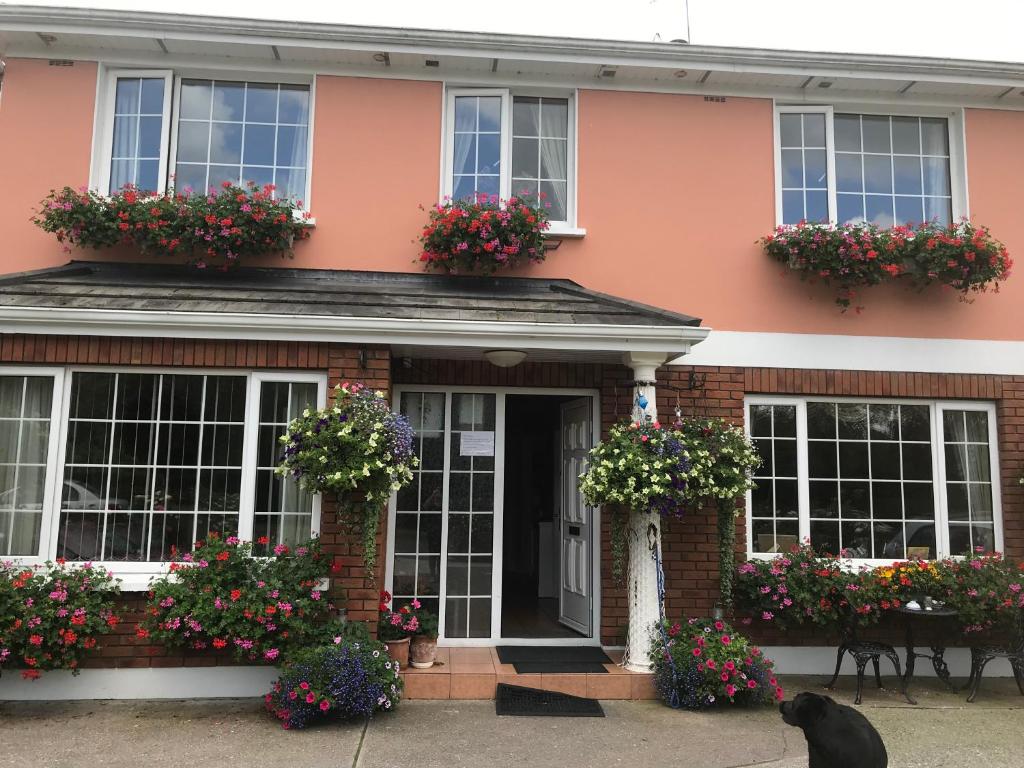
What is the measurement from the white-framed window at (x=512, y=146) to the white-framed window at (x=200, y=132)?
1419 mm

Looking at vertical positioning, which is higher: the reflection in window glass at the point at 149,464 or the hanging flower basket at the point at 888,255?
the hanging flower basket at the point at 888,255

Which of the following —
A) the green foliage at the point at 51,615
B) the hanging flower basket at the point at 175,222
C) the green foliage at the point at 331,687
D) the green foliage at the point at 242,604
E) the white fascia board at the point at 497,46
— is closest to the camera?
the green foliage at the point at 331,687

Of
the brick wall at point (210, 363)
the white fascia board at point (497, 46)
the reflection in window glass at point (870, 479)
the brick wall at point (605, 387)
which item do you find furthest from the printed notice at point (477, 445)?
the white fascia board at point (497, 46)

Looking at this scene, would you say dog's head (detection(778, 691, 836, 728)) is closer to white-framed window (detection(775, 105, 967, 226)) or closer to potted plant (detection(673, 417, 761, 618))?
potted plant (detection(673, 417, 761, 618))

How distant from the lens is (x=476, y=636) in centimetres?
690

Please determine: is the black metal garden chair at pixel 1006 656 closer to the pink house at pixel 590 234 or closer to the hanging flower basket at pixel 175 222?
the pink house at pixel 590 234

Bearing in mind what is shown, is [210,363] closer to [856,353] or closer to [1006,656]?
[856,353]

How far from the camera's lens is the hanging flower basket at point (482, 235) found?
270 inches

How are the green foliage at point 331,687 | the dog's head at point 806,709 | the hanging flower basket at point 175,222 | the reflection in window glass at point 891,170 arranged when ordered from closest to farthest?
1. the dog's head at point 806,709
2. the green foliage at point 331,687
3. the hanging flower basket at point 175,222
4. the reflection in window glass at point 891,170

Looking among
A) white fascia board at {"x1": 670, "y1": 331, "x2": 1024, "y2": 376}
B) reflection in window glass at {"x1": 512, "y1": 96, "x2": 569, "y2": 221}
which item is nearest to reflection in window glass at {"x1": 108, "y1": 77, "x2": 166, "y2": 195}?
reflection in window glass at {"x1": 512, "y1": 96, "x2": 569, "y2": 221}

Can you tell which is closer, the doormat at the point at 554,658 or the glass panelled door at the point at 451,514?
the doormat at the point at 554,658

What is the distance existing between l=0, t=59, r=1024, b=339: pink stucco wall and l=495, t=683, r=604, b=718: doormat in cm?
355

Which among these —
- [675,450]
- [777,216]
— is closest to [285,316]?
[675,450]

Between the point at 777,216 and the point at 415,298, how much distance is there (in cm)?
361
